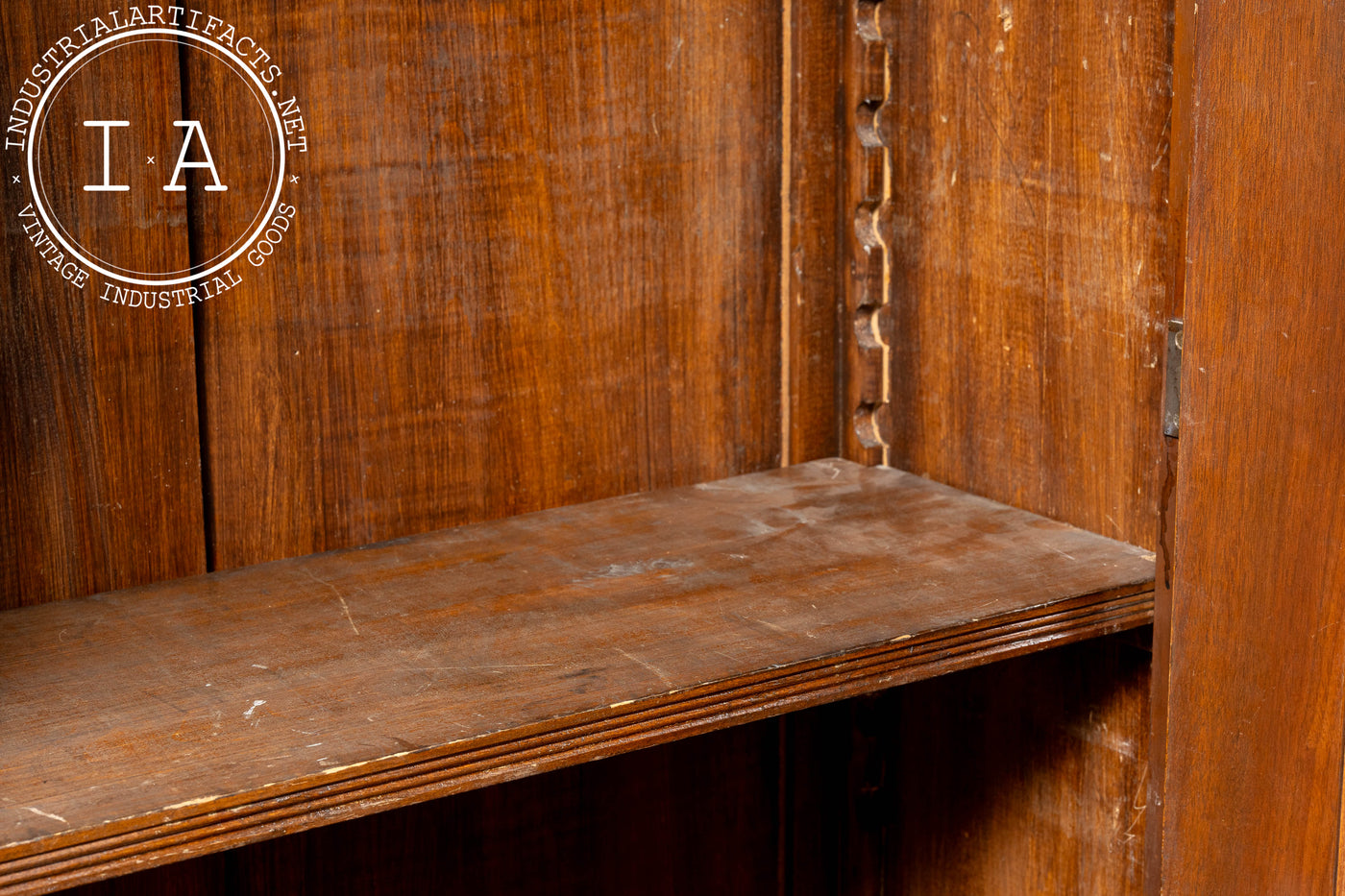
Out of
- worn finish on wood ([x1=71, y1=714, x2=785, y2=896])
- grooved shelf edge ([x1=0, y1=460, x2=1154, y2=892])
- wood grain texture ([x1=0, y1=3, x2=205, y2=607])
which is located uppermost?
wood grain texture ([x1=0, y1=3, x2=205, y2=607])

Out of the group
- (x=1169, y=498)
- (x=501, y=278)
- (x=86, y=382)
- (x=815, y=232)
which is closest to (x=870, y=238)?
(x=815, y=232)

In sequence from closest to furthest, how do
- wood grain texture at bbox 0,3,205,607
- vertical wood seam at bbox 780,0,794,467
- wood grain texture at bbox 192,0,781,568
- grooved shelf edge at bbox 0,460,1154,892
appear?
1. grooved shelf edge at bbox 0,460,1154,892
2. wood grain texture at bbox 0,3,205,607
3. wood grain texture at bbox 192,0,781,568
4. vertical wood seam at bbox 780,0,794,467

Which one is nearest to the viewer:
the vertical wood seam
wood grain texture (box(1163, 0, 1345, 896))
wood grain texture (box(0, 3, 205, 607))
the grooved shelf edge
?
the grooved shelf edge

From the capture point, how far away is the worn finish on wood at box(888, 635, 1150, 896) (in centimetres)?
133

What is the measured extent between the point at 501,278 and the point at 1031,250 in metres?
0.50

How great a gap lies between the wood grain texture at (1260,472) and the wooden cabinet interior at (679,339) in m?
0.18

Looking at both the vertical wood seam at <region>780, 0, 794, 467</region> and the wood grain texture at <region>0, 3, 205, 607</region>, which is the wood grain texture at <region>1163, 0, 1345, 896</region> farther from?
the wood grain texture at <region>0, 3, 205, 607</region>

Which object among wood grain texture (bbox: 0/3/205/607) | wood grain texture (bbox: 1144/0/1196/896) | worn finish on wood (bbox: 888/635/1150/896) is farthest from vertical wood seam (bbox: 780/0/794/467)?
wood grain texture (bbox: 0/3/205/607)

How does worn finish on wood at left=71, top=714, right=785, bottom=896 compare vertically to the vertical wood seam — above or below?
below

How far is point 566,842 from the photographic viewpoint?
1474mm

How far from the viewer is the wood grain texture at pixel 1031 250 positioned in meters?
1.24

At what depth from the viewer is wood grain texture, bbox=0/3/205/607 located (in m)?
1.11

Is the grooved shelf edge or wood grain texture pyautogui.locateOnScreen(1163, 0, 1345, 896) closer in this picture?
the grooved shelf edge

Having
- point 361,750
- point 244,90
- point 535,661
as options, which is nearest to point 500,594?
point 535,661
